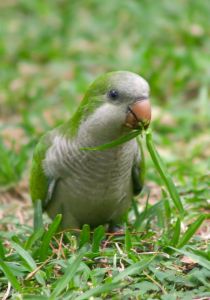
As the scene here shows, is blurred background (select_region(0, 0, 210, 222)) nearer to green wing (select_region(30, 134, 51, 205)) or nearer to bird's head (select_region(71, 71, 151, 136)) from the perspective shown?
green wing (select_region(30, 134, 51, 205))

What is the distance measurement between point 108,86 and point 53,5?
5.95 metres

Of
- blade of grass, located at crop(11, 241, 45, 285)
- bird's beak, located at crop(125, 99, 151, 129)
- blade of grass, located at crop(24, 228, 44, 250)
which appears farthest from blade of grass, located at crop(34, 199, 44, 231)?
bird's beak, located at crop(125, 99, 151, 129)

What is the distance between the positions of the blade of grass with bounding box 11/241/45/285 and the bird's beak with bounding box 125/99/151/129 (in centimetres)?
90

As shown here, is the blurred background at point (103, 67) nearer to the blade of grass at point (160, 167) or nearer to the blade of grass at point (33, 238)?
the blade of grass at point (160, 167)

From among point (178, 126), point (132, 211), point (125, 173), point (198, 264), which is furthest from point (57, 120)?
point (198, 264)

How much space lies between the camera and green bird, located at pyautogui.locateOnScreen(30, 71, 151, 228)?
178 inches

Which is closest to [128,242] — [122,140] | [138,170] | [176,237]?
[176,237]

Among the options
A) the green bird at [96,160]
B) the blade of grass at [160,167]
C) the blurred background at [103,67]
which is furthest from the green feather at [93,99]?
the blurred background at [103,67]

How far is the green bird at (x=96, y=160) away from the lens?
4531mm

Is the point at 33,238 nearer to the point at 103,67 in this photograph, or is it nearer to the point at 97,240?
the point at 97,240

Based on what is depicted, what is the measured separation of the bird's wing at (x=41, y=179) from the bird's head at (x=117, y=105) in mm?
440

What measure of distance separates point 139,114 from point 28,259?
980mm

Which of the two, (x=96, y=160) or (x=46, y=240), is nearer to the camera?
(x=46, y=240)

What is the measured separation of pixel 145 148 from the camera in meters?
6.73
